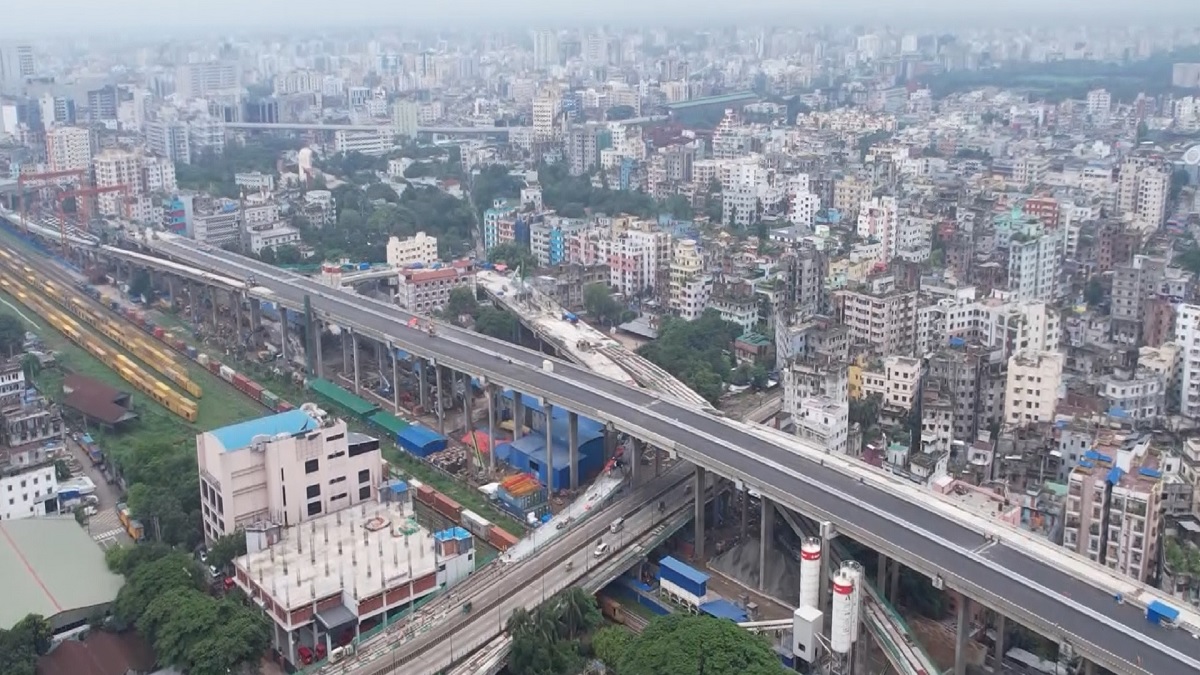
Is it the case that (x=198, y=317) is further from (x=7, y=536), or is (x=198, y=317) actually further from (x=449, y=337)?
(x=7, y=536)

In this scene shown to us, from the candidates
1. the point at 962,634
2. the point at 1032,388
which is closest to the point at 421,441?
the point at 1032,388

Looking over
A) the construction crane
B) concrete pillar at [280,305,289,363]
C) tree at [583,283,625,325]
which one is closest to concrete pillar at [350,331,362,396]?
concrete pillar at [280,305,289,363]

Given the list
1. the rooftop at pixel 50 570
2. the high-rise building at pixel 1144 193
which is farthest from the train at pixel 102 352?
the high-rise building at pixel 1144 193

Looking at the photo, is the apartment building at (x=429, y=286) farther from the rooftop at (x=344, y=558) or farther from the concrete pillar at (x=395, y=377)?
the rooftop at (x=344, y=558)

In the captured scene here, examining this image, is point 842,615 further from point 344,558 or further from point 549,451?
point 549,451

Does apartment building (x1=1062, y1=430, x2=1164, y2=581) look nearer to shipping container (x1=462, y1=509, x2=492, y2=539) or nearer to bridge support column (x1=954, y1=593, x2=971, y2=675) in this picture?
bridge support column (x1=954, y1=593, x2=971, y2=675)

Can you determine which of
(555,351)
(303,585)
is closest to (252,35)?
(555,351)
